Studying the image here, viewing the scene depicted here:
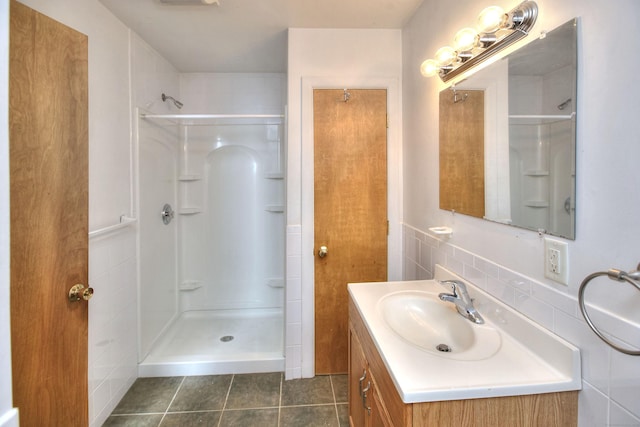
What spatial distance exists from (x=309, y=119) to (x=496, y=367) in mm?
1679

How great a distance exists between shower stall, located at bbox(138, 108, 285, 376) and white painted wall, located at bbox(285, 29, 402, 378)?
63 cm

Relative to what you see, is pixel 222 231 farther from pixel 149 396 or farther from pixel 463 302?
pixel 463 302

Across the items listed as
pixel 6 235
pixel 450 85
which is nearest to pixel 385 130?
pixel 450 85

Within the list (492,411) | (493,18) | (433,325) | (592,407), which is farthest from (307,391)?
(493,18)

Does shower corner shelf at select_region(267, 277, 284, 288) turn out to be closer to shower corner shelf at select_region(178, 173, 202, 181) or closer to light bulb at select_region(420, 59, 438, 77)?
shower corner shelf at select_region(178, 173, 202, 181)

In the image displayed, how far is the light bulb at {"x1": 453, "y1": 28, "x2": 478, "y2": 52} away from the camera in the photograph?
1170 millimetres

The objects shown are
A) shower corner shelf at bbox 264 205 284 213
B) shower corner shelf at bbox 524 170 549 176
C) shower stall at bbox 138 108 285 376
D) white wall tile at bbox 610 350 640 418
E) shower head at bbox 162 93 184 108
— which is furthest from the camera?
shower corner shelf at bbox 264 205 284 213

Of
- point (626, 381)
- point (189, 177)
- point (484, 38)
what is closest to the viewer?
point (626, 381)

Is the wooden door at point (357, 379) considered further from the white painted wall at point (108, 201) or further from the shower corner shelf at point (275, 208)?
the shower corner shelf at point (275, 208)

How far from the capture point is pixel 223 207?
302cm

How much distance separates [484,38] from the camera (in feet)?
3.62

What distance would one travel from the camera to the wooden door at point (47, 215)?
930 mm

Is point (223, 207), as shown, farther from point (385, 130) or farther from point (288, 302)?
point (385, 130)

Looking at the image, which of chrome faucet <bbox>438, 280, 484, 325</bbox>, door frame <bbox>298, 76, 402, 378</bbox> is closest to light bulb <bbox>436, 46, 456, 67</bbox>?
door frame <bbox>298, 76, 402, 378</bbox>
